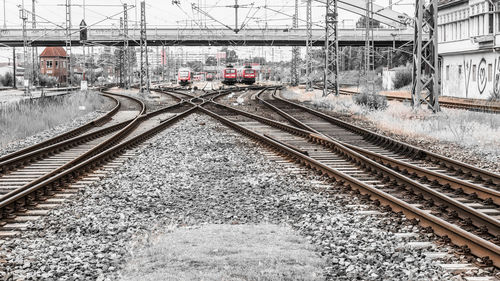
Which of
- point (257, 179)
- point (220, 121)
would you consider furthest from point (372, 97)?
point (257, 179)

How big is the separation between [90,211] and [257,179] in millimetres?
3309

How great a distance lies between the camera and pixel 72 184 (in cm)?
1044

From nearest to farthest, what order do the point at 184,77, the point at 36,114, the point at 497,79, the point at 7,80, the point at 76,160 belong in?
the point at 76,160, the point at 36,114, the point at 497,79, the point at 7,80, the point at 184,77

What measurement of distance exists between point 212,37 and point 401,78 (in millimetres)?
23291

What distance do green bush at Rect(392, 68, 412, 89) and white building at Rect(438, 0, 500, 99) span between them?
16112 millimetres

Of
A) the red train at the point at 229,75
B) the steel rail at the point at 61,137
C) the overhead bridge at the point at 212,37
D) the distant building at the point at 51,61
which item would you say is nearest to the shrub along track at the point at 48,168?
the steel rail at the point at 61,137

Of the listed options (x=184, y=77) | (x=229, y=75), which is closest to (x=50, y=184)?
(x=229, y=75)

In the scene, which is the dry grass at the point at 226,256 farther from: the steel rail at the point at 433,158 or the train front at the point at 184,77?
the train front at the point at 184,77

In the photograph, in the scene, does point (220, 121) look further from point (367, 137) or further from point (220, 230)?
point (220, 230)

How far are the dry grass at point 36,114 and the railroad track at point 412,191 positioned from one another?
7.34m

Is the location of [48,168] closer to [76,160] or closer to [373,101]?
[76,160]

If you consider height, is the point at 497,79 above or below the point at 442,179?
above

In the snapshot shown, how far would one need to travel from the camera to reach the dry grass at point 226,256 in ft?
18.4

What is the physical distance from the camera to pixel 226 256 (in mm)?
6164
